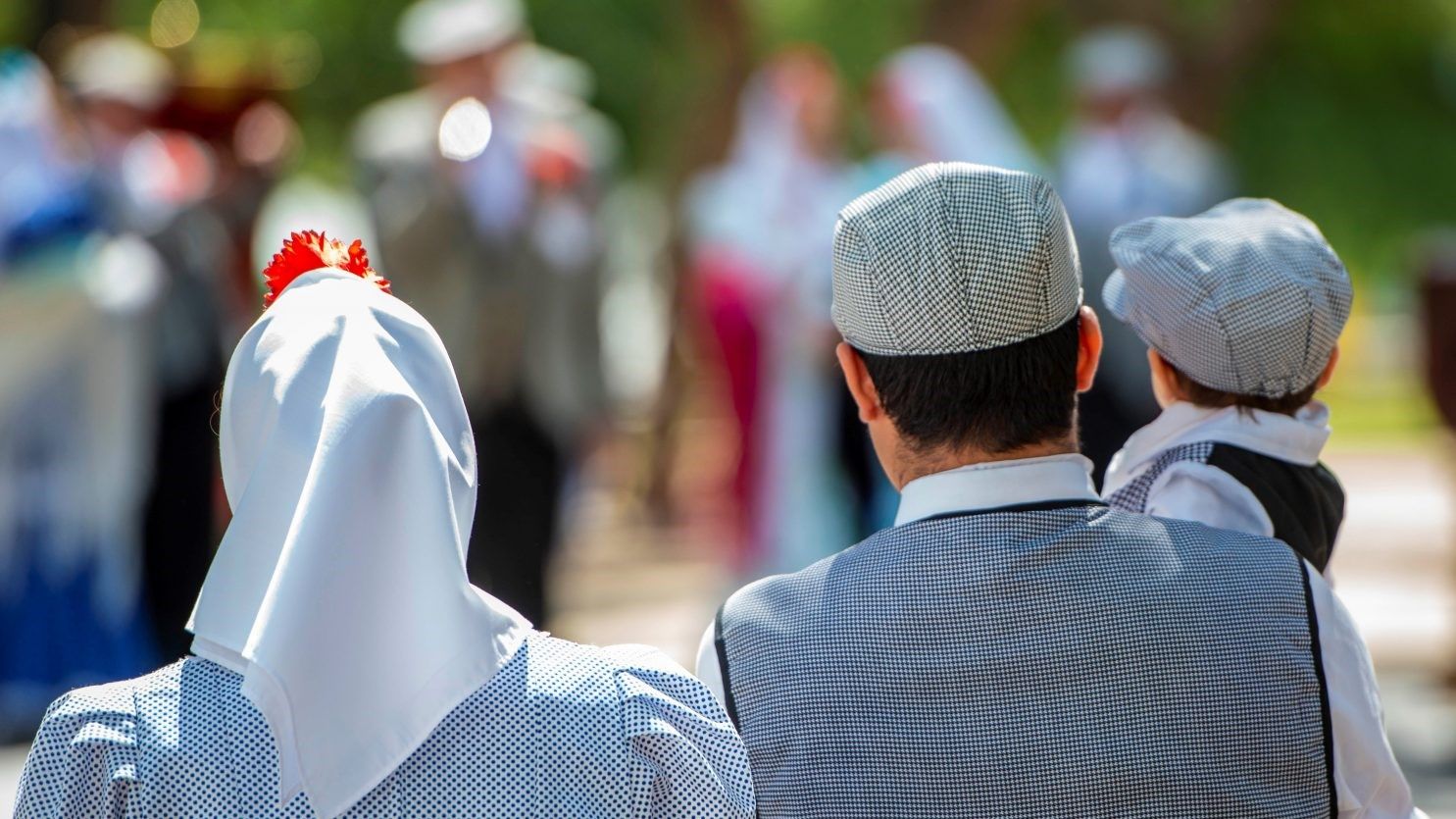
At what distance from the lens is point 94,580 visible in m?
6.02

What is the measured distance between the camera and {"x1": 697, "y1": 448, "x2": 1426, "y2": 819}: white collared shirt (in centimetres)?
194

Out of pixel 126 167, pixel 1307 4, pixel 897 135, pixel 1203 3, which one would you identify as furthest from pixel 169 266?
pixel 1307 4

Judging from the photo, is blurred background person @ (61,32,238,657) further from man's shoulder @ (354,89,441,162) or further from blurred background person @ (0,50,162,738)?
man's shoulder @ (354,89,441,162)

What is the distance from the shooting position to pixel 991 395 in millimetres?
1967

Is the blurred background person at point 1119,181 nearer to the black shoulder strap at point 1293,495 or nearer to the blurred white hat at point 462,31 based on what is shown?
the blurred white hat at point 462,31

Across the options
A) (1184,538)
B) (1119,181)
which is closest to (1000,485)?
(1184,538)

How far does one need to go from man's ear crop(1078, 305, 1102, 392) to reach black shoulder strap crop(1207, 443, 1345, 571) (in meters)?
0.31

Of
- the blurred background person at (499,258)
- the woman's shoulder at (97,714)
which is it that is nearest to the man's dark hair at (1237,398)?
the woman's shoulder at (97,714)

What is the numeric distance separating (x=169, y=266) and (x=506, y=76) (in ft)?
4.23

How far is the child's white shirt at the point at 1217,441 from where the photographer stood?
7.44ft

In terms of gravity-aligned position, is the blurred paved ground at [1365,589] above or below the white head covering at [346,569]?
below

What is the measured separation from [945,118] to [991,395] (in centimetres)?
451

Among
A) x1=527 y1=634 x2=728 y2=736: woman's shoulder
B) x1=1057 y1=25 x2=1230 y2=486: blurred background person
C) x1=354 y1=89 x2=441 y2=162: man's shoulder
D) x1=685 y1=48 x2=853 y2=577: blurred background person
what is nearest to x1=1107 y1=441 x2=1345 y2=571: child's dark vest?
x1=527 y1=634 x2=728 y2=736: woman's shoulder

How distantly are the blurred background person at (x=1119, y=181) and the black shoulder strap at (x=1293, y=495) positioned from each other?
332 centimetres
